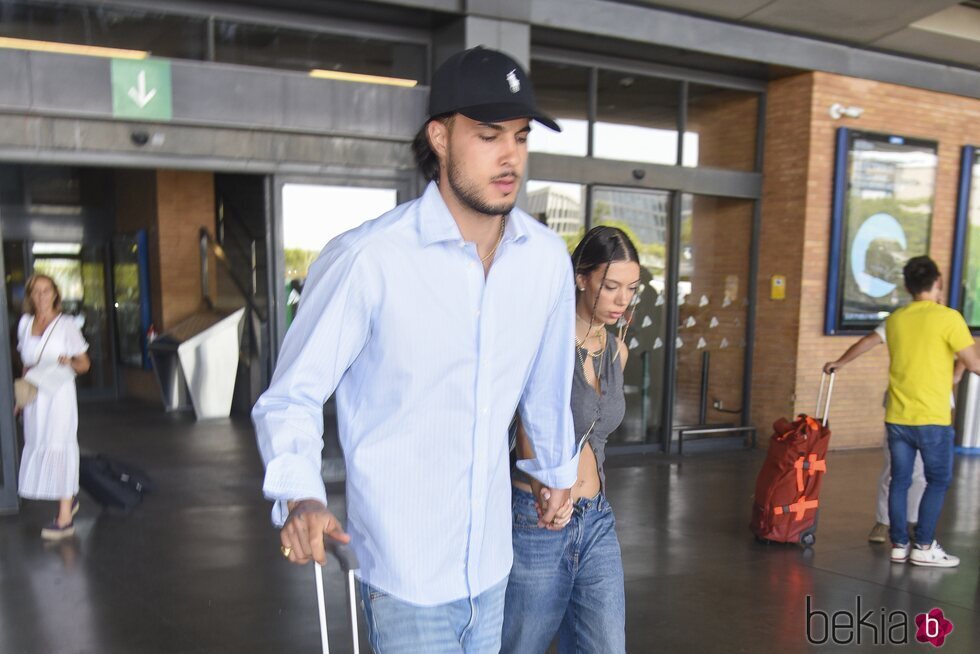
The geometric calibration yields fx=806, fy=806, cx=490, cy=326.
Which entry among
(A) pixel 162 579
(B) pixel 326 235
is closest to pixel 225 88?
(B) pixel 326 235

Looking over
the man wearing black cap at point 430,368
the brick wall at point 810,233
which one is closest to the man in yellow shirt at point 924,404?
the brick wall at point 810,233

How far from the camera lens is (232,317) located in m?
11.0

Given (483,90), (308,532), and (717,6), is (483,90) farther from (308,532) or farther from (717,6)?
(717,6)

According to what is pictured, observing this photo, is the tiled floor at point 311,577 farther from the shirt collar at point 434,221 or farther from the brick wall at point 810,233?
the shirt collar at point 434,221

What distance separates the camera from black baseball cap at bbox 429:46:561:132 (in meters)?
1.80

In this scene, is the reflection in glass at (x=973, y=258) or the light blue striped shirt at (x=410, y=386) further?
the reflection in glass at (x=973, y=258)

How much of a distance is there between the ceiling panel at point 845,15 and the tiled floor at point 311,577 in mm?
4770

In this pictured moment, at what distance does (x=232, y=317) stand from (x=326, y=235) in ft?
14.5

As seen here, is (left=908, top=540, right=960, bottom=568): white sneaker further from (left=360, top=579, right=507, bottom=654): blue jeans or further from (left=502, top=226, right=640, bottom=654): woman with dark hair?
(left=360, top=579, right=507, bottom=654): blue jeans

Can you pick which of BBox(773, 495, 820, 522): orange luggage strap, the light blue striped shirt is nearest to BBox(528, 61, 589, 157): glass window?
BBox(773, 495, 820, 522): orange luggage strap

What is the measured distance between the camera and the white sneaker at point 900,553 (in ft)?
17.2

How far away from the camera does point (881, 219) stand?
9.33 metres

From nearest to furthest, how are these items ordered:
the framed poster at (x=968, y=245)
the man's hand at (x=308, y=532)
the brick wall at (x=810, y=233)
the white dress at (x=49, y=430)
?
the man's hand at (x=308, y=532), the white dress at (x=49, y=430), the brick wall at (x=810, y=233), the framed poster at (x=968, y=245)

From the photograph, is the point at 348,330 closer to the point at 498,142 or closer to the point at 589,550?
the point at 498,142
